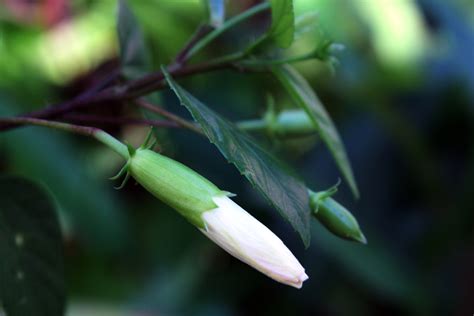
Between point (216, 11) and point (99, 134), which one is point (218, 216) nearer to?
point (99, 134)

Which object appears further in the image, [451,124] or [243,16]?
[451,124]

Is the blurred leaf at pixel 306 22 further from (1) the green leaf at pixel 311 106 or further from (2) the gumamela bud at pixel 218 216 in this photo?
(2) the gumamela bud at pixel 218 216

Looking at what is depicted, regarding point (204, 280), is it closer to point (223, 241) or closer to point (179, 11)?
point (179, 11)

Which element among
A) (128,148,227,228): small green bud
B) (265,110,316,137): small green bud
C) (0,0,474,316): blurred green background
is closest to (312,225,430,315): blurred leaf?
(0,0,474,316): blurred green background

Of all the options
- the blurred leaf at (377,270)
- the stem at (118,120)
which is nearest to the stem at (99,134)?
the stem at (118,120)

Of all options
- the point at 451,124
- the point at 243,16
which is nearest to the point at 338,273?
the point at 451,124
